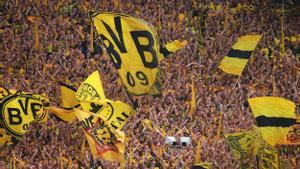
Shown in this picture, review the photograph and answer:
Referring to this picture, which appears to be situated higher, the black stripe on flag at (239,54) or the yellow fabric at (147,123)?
the black stripe on flag at (239,54)

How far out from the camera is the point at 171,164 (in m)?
10.7

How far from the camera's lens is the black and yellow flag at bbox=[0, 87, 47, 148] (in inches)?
408

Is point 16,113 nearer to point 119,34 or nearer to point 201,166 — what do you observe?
point 119,34

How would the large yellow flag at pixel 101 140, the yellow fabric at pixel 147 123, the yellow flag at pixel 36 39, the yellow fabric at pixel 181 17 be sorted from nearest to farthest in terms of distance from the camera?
the large yellow flag at pixel 101 140
the yellow fabric at pixel 147 123
the yellow flag at pixel 36 39
the yellow fabric at pixel 181 17

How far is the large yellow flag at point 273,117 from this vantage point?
9.93 meters

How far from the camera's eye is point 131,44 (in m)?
9.96

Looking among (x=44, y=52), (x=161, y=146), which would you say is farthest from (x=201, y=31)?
(x=161, y=146)

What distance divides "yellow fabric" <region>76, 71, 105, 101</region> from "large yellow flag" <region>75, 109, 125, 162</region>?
0.32 meters

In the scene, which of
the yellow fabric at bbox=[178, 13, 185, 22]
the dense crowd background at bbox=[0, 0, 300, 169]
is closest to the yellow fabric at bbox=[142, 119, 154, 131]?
the dense crowd background at bbox=[0, 0, 300, 169]

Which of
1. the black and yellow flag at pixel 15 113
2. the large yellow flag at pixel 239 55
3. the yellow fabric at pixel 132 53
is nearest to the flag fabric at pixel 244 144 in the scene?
the yellow fabric at pixel 132 53

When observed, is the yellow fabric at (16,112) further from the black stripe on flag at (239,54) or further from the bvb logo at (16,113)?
the black stripe on flag at (239,54)

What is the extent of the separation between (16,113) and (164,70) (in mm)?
3082

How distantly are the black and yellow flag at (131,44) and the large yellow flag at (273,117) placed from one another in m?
1.12

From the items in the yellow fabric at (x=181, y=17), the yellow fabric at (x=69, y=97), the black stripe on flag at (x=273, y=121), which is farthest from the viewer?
the yellow fabric at (x=181, y=17)
